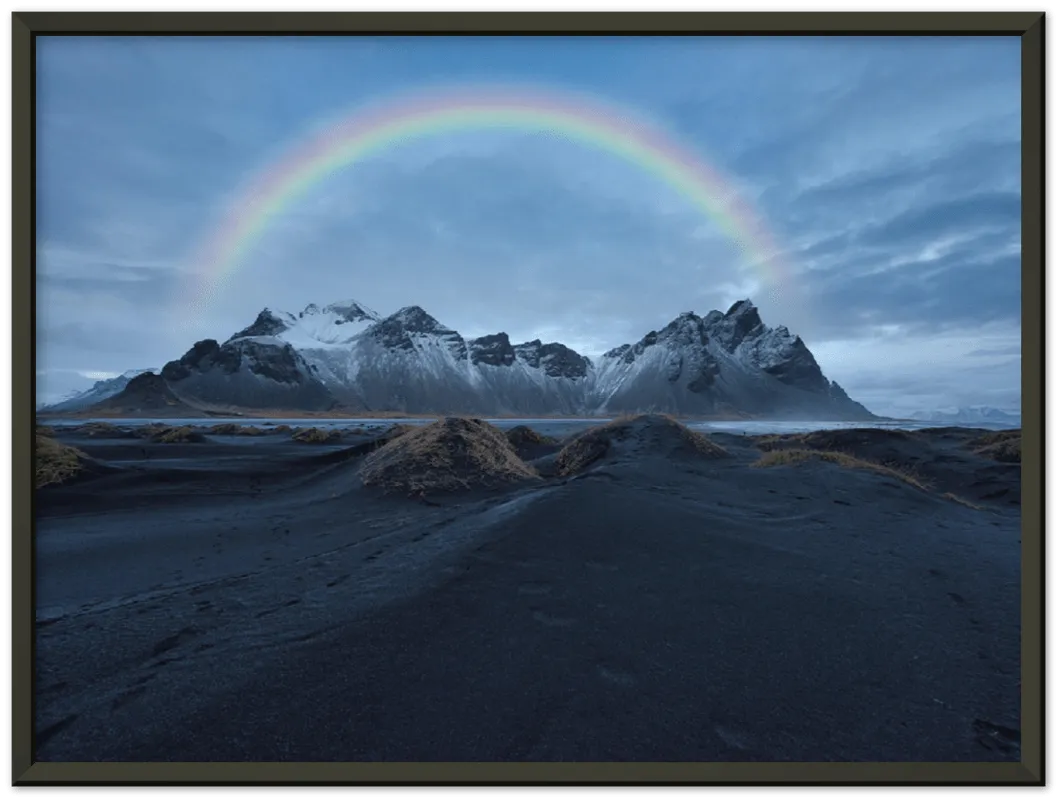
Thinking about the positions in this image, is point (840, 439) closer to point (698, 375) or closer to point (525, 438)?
point (525, 438)

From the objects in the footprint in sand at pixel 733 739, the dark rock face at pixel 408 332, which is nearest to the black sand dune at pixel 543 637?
the footprint in sand at pixel 733 739

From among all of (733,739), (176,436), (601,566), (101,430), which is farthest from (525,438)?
(733,739)

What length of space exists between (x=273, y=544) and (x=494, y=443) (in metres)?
5.51

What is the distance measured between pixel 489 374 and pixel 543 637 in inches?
3204

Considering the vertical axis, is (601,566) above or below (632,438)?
below

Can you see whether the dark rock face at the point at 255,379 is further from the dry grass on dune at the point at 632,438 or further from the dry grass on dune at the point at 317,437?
the dry grass on dune at the point at 632,438

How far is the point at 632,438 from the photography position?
1270cm

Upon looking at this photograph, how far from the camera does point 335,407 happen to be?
238 ft

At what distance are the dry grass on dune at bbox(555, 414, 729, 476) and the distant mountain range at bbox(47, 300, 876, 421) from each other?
27384 millimetres

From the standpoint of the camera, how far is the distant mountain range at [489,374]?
170 ft

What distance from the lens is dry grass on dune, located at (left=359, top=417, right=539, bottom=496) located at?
27.3 ft

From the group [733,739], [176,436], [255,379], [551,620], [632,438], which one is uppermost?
[255,379]

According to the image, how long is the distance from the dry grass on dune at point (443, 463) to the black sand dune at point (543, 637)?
6.46ft

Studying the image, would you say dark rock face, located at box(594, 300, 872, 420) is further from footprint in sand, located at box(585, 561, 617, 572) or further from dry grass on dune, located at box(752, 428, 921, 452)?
Answer: footprint in sand, located at box(585, 561, 617, 572)
